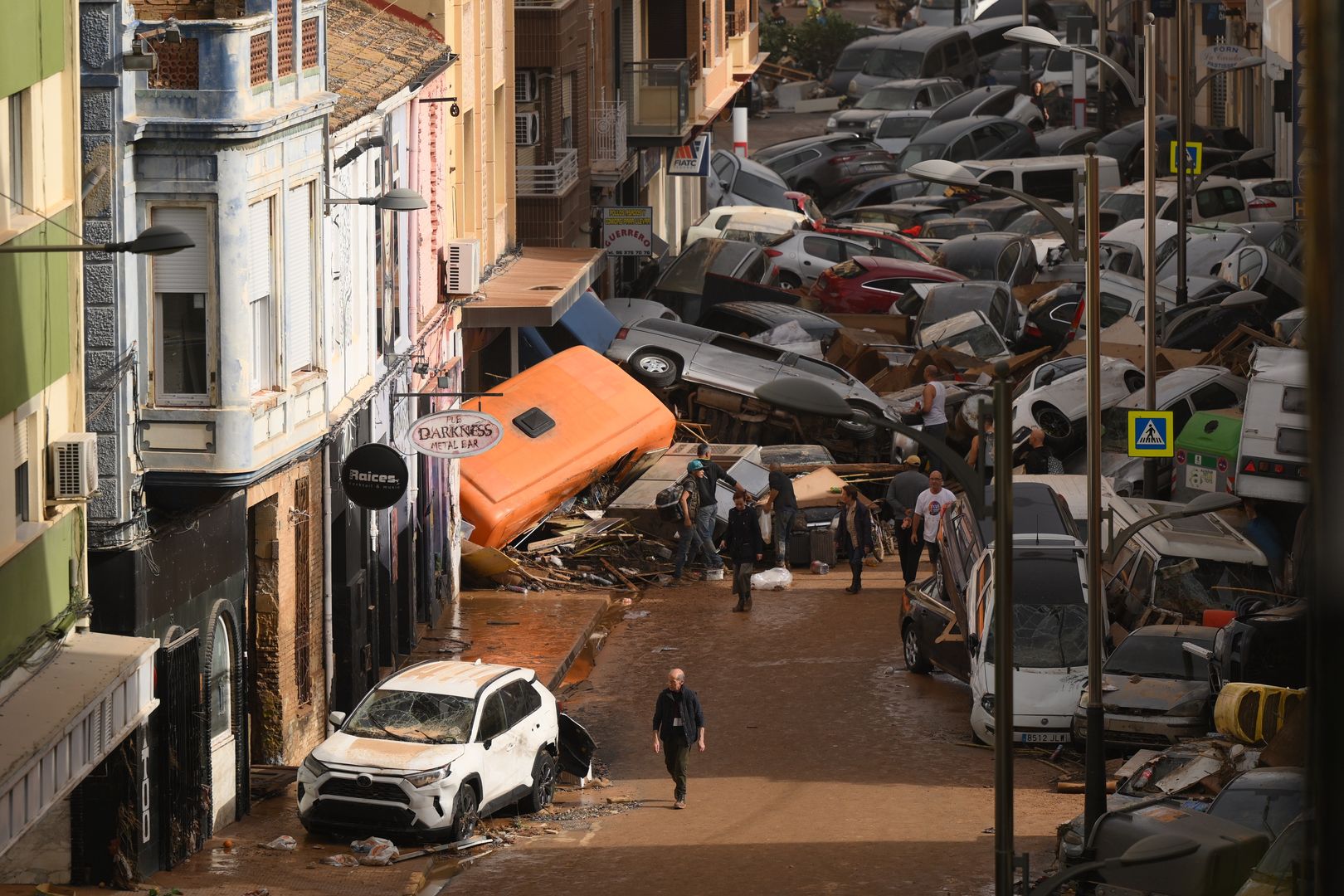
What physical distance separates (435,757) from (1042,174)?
40.1m

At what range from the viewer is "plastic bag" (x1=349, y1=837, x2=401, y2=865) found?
1689cm

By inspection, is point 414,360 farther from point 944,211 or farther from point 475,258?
point 944,211

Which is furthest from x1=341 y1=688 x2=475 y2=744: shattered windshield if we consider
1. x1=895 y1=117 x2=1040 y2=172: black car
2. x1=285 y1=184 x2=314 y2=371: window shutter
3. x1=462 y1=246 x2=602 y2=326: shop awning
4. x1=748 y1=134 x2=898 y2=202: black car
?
x1=895 y1=117 x2=1040 y2=172: black car

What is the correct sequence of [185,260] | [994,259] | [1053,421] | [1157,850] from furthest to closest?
[994,259], [1053,421], [185,260], [1157,850]

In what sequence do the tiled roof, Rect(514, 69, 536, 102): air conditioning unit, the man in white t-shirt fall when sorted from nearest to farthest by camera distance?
1. the tiled roof
2. the man in white t-shirt
3. Rect(514, 69, 536, 102): air conditioning unit

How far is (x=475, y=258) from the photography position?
90.7ft

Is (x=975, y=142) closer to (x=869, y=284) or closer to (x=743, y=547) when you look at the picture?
(x=869, y=284)

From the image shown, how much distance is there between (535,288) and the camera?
30516 mm

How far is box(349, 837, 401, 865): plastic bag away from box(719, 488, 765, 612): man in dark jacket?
32.3ft

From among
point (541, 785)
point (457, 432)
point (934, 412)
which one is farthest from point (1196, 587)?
point (541, 785)

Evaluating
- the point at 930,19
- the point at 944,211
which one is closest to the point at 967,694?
the point at 944,211

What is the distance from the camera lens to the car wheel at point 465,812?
17281mm

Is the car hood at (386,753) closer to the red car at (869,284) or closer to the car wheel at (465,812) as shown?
the car wheel at (465,812)

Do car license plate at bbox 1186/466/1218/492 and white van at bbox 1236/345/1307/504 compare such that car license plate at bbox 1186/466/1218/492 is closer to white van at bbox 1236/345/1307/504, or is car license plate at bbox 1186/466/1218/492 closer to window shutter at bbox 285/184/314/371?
white van at bbox 1236/345/1307/504
